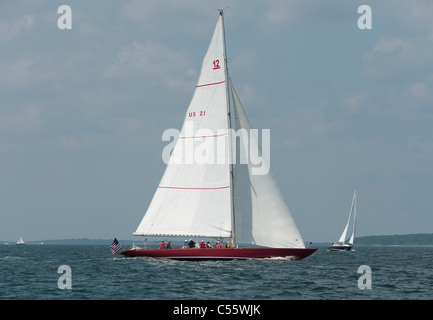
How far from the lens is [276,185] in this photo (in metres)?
43.6

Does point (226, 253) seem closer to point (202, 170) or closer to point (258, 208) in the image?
point (258, 208)

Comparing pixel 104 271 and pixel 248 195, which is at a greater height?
pixel 248 195

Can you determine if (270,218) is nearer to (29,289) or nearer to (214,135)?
(214,135)

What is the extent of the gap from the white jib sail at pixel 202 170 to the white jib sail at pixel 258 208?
90 centimetres

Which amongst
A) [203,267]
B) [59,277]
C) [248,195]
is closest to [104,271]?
[59,277]

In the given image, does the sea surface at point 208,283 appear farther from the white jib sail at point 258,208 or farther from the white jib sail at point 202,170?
the white jib sail at point 202,170

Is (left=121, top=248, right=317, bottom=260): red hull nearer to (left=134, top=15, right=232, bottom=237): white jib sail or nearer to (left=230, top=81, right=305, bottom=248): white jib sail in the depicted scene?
(left=230, top=81, right=305, bottom=248): white jib sail

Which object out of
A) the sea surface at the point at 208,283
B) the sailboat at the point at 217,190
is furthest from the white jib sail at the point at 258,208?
the sea surface at the point at 208,283

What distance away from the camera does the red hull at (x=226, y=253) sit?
41438mm

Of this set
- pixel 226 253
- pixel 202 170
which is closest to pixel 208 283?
pixel 226 253

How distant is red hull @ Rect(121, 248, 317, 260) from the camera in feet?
136

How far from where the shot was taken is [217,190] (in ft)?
143

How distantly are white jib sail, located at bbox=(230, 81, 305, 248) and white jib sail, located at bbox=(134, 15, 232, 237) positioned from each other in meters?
0.90
